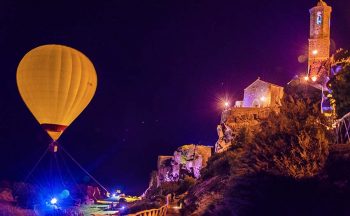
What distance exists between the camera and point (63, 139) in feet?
352

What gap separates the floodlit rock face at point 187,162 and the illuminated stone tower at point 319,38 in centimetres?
1647

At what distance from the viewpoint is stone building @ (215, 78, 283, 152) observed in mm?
44797

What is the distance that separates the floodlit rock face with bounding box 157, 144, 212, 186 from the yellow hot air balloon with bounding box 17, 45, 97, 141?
29.1m

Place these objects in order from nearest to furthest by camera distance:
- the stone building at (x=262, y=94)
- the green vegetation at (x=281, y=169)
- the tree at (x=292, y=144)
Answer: the green vegetation at (x=281, y=169) < the tree at (x=292, y=144) < the stone building at (x=262, y=94)

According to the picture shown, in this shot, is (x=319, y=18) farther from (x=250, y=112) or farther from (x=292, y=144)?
(x=292, y=144)

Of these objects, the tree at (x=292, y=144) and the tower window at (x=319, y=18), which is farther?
the tower window at (x=319, y=18)

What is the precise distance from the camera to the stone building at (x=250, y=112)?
1764 inches

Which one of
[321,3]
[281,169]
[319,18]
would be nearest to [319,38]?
[319,18]

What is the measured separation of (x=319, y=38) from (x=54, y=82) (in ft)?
115

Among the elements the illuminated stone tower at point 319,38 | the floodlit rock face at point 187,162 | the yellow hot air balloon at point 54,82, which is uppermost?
the illuminated stone tower at point 319,38

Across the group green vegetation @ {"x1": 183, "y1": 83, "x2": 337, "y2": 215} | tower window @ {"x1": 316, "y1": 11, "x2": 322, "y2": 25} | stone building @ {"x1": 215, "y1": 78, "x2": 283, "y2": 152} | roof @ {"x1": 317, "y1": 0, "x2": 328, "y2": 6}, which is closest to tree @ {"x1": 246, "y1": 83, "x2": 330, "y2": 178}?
green vegetation @ {"x1": 183, "y1": 83, "x2": 337, "y2": 215}

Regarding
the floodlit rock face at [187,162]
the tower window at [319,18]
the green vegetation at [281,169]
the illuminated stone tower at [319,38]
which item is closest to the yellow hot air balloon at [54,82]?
the green vegetation at [281,169]

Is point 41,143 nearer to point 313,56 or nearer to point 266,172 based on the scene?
point 313,56

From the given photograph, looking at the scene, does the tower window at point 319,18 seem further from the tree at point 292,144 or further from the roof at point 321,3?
the tree at point 292,144
